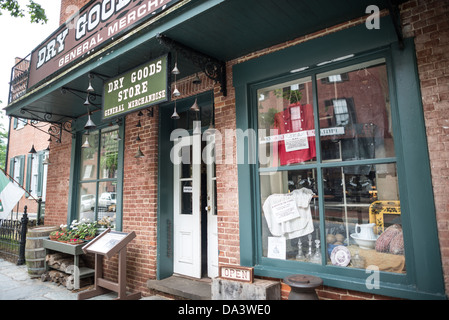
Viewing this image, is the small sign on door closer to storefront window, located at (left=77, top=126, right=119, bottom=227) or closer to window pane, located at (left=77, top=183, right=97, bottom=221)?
storefront window, located at (left=77, top=126, right=119, bottom=227)

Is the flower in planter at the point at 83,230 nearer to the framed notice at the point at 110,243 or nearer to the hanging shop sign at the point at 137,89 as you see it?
the framed notice at the point at 110,243

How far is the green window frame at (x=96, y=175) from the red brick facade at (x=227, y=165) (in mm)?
136

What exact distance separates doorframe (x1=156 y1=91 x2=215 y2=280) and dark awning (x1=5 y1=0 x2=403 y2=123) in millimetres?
650

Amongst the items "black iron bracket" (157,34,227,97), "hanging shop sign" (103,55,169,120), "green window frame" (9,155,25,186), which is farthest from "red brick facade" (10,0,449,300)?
"green window frame" (9,155,25,186)

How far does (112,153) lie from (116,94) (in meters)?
2.21

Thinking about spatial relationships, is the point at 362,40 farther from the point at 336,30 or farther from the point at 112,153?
the point at 112,153

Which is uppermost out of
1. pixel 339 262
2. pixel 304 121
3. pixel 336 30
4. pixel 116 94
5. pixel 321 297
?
pixel 336 30

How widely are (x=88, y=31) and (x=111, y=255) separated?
134 inches

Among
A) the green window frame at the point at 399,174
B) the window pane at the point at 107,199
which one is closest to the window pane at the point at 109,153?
the window pane at the point at 107,199

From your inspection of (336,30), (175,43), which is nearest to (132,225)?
(175,43)

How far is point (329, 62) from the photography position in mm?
3223

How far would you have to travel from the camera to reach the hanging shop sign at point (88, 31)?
3.63m

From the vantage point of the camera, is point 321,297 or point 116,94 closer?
point 321,297

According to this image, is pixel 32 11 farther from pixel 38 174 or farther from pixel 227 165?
pixel 38 174
